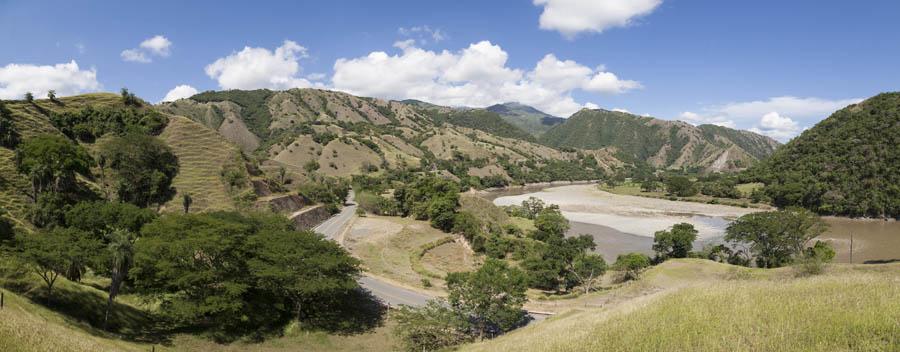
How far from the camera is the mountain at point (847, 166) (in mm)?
123750

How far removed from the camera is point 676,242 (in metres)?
67.2

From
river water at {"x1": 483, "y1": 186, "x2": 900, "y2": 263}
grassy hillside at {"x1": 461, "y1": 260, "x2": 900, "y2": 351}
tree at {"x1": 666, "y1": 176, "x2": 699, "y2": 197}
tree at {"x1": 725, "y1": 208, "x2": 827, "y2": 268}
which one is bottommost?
river water at {"x1": 483, "y1": 186, "x2": 900, "y2": 263}

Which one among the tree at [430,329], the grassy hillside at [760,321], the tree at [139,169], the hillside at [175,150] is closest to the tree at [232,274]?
the tree at [430,329]

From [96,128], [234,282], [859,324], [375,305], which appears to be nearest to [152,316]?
[234,282]

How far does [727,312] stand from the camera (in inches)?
508

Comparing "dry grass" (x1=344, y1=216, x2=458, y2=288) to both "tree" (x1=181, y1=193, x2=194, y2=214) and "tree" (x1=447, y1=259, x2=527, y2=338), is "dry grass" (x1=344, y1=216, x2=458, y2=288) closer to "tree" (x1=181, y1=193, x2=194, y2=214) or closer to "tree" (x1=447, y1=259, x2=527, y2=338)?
"tree" (x1=447, y1=259, x2=527, y2=338)

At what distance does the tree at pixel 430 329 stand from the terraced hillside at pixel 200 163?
52449 millimetres

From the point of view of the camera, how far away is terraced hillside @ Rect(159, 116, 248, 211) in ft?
248

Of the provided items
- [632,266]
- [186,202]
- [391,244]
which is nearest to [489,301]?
[632,266]

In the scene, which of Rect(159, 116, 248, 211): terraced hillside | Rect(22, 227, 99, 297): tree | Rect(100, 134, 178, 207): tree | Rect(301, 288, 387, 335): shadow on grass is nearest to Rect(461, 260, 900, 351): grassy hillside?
Rect(301, 288, 387, 335): shadow on grass

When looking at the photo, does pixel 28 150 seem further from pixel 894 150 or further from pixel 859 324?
pixel 894 150

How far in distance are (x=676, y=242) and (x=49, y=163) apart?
303 feet

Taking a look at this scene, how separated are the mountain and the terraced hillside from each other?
161 metres

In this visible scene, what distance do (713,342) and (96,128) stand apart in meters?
Result: 105
